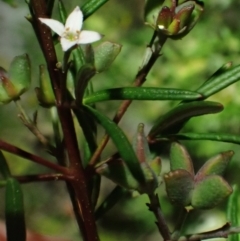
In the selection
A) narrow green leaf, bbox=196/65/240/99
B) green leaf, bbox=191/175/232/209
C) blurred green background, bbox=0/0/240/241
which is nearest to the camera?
green leaf, bbox=191/175/232/209

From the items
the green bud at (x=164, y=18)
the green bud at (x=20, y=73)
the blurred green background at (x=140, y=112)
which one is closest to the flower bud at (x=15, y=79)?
the green bud at (x=20, y=73)

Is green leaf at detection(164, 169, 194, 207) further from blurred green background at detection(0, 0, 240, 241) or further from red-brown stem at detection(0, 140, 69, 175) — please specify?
blurred green background at detection(0, 0, 240, 241)

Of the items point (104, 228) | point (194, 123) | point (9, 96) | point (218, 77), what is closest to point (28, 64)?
point (9, 96)

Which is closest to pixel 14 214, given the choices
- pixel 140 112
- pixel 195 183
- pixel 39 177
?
pixel 39 177

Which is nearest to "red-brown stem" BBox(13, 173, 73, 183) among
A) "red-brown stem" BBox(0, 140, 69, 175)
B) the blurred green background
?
"red-brown stem" BBox(0, 140, 69, 175)

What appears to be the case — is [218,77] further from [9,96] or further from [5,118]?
[5,118]

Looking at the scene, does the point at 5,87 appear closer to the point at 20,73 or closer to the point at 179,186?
the point at 20,73
